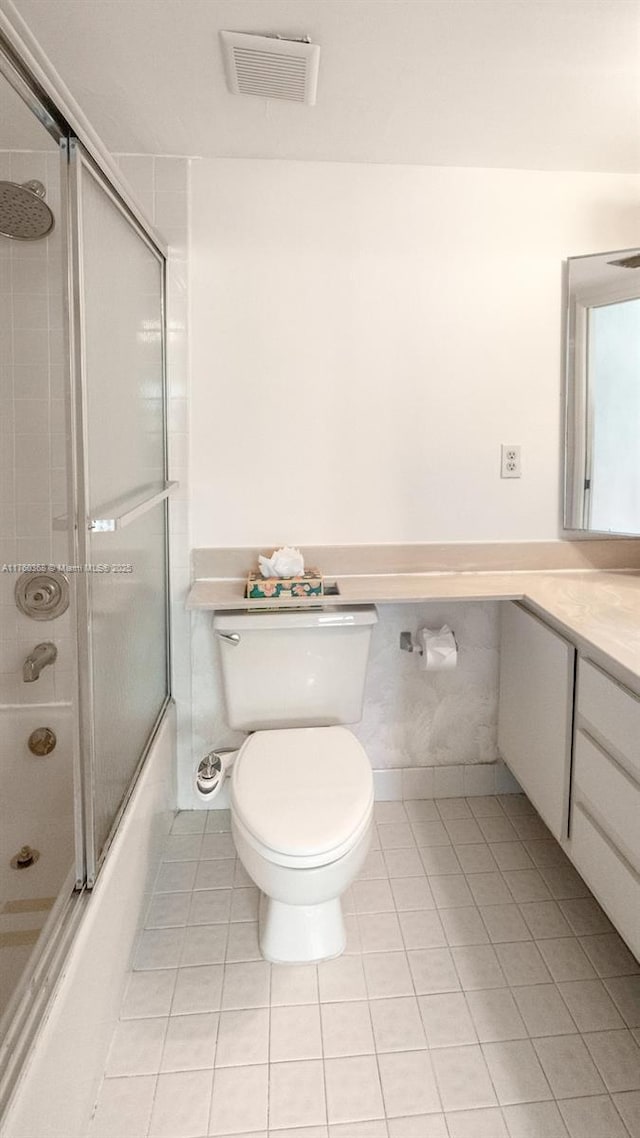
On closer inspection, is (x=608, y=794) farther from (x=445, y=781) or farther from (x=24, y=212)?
(x=24, y=212)

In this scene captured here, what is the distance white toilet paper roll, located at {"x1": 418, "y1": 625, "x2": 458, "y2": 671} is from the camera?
2.22 metres

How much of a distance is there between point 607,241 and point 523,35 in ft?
2.99

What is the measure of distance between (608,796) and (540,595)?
62cm

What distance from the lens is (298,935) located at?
175 cm

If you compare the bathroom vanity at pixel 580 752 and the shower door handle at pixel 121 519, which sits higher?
the shower door handle at pixel 121 519

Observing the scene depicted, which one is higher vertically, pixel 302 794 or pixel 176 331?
pixel 176 331

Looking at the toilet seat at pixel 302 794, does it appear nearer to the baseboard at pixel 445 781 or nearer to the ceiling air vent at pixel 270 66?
the baseboard at pixel 445 781

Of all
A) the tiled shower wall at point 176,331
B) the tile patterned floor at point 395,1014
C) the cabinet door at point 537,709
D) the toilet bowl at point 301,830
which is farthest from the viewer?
the tiled shower wall at point 176,331

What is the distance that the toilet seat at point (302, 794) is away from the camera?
1.57 metres

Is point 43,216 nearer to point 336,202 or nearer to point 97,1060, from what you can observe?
point 336,202

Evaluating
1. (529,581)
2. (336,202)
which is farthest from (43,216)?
(529,581)

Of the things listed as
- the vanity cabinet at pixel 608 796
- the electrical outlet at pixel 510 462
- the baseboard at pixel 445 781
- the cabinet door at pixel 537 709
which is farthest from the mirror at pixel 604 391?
the baseboard at pixel 445 781

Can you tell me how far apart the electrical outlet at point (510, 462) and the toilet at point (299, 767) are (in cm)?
65

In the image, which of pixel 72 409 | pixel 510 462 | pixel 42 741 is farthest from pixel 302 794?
pixel 510 462
